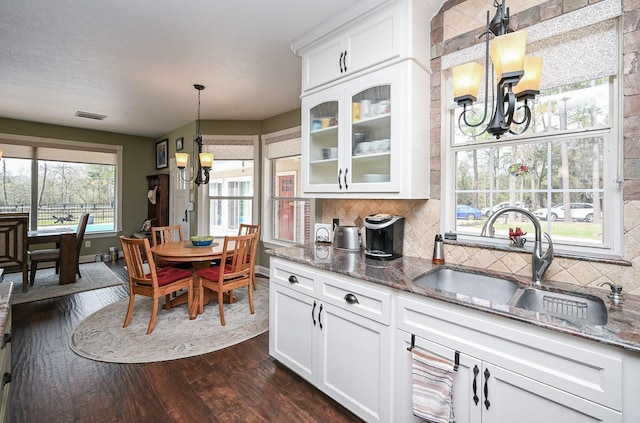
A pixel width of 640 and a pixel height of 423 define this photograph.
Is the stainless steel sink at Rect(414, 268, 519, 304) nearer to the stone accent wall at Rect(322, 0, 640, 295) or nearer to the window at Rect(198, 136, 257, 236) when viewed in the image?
the stone accent wall at Rect(322, 0, 640, 295)

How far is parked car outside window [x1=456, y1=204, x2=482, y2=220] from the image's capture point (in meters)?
2.05

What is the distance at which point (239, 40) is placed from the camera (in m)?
2.56

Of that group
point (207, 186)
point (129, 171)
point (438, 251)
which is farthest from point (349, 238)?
point (129, 171)

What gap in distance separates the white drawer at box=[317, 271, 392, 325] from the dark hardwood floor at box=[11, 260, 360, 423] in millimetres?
693

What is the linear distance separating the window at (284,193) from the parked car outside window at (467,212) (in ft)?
7.65

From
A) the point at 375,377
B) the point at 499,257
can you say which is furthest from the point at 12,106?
the point at 499,257

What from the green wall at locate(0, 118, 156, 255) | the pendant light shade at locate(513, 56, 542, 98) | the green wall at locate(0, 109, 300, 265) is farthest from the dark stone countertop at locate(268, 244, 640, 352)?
the green wall at locate(0, 118, 156, 255)

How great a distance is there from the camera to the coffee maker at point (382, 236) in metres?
2.10

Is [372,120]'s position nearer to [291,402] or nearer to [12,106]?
[291,402]

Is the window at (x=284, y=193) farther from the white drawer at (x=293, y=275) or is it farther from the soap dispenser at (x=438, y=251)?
the soap dispenser at (x=438, y=251)

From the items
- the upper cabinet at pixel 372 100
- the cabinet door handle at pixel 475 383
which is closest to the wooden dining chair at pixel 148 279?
the upper cabinet at pixel 372 100

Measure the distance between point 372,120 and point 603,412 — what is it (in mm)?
1825

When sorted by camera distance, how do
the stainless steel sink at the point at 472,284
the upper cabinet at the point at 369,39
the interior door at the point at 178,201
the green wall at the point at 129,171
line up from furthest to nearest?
the green wall at the point at 129,171 < the interior door at the point at 178,201 < the upper cabinet at the point at 369,39 < the stainless steel sink at the point at 472,284

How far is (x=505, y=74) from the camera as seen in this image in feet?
4.00
